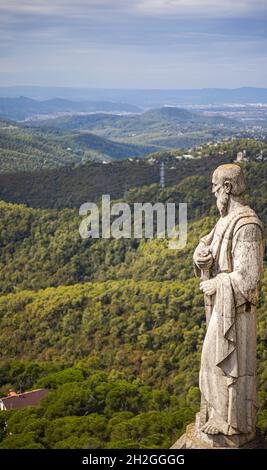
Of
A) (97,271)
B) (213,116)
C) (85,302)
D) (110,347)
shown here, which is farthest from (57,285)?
(213,116)

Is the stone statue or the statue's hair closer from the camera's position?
the stone statue

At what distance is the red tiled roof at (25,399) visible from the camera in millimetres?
23222

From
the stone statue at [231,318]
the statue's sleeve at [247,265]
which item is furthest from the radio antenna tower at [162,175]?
the statue's sleeve at [247,265]

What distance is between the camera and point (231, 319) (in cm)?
600

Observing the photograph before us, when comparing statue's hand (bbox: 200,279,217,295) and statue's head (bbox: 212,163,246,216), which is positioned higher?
statue's head (bbox: 212,163,246,216)

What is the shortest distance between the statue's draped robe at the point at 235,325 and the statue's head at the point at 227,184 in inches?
5.2

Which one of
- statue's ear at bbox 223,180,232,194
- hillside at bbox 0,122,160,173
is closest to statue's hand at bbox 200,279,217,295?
statue's ear at bbox 223,180,232,194

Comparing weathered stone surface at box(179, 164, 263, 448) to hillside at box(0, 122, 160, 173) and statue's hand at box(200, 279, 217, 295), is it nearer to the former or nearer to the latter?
statue's hand at box(200, 279, 217, 295)

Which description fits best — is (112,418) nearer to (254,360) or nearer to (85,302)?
(254,360)

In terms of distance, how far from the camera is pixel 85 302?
116ft

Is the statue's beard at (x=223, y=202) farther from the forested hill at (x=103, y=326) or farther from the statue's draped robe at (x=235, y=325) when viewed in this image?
the forested hill at (x=103, y=326)

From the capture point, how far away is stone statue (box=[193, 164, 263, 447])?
596 centimetres

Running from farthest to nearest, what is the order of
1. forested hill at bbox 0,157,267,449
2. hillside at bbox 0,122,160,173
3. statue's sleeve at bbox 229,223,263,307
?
hillside at bbox 0,122,160,173, forested hill at bbox 0,157,267,449, statue's sleeve at bbox 229,223,263,307
